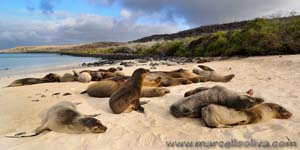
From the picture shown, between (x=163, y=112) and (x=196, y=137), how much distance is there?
147 centimetres

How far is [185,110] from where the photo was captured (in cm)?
504

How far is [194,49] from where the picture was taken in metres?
25.3

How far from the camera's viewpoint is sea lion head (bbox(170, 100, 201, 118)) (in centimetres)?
496

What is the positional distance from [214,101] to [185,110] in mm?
617

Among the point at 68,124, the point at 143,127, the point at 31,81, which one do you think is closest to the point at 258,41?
the point at 31,81

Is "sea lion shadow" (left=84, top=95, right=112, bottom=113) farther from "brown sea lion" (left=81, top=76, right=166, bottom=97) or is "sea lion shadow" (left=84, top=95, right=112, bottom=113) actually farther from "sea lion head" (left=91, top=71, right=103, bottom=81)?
"sea lion head" (left=91, top=71, right=103, bottom=81)

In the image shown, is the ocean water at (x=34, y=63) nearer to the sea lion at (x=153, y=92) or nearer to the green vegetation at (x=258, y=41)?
the green vegetation at (x=258, y=41)

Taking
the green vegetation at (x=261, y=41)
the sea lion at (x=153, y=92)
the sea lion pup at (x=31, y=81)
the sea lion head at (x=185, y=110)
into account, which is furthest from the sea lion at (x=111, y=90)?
the green vegetation at (x=261, y=41)

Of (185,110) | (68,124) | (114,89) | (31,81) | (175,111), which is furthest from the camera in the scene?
(31,81)

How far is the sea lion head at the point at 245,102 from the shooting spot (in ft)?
15.0

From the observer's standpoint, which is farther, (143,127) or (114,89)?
(114,89)

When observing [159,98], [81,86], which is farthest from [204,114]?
[81,86]

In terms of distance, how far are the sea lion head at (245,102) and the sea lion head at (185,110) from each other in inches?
29.4

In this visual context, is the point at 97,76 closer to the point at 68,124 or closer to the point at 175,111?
the point at 68,124
